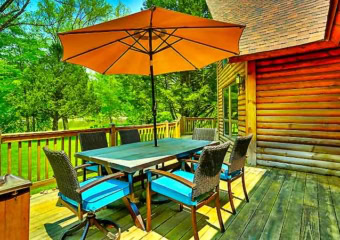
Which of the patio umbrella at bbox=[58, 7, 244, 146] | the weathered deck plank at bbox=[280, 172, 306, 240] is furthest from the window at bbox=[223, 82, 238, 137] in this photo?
the patio umbrella at bbox=[58, 7, 244, 146]

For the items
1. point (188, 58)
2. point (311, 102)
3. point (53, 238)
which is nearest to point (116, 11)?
point (188, 58)

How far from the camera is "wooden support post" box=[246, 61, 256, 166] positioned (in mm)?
4594

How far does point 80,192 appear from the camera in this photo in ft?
5.58

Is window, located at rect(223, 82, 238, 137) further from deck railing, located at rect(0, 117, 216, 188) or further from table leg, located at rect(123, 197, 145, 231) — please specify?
table leg, located at rect(123, 197, 145, 231)

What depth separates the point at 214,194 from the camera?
218 centimetres

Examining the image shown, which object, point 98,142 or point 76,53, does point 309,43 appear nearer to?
point 76,53

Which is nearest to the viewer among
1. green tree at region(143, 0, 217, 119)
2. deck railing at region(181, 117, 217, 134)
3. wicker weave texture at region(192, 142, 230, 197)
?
wicker weave texture at region(192, 142, 230, 197)

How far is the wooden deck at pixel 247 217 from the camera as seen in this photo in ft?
6.95

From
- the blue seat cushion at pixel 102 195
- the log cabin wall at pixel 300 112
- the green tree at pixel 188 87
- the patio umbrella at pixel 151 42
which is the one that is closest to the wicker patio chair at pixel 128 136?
the patio umbrella at pixel 151 42

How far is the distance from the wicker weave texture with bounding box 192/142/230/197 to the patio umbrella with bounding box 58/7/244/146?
4.16ft

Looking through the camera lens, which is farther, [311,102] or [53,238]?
[311,102]

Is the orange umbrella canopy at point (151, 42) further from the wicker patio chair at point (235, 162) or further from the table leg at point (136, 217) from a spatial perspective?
the table leg at point (136, 217)

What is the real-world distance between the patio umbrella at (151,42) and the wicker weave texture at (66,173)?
1395 mm

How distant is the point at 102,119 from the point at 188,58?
10614 millimetres
